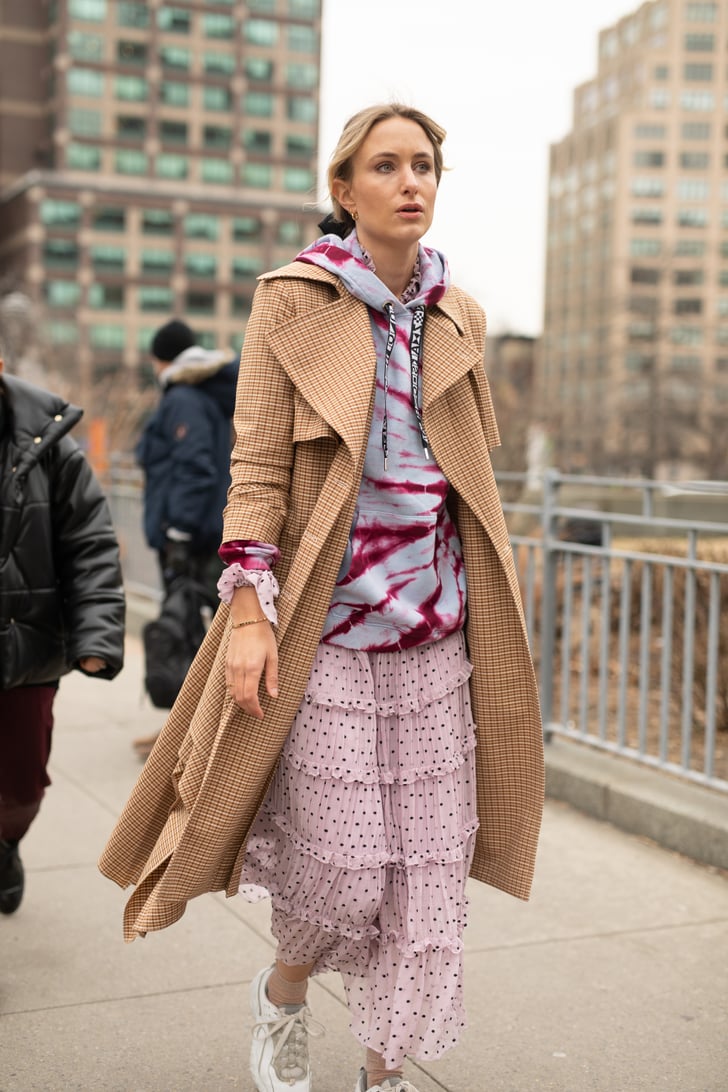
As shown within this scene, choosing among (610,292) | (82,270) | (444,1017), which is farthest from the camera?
(610,292)

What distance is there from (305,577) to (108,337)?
334 ft

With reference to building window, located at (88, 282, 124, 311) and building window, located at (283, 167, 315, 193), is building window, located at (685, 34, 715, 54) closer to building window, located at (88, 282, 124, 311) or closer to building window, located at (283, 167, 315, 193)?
building window, located at (283, 167, 315, 193)

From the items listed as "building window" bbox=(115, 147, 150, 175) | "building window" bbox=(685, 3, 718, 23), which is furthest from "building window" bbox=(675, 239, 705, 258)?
"building window" bbox=(115, 147, 150, 175)

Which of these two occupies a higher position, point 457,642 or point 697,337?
point 697,337

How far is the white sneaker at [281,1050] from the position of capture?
2.99 m

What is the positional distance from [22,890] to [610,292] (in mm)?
115023

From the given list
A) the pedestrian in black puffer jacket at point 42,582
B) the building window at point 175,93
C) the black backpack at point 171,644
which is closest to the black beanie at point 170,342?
the black backpack at point 171,644

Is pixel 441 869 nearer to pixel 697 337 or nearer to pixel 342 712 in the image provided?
pixel 342 712

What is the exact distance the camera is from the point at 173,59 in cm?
10619

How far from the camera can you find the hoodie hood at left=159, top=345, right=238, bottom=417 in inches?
253

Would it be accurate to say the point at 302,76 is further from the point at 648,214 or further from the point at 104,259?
the point at 648,214

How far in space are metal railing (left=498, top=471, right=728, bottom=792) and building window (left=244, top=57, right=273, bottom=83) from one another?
103704 mm

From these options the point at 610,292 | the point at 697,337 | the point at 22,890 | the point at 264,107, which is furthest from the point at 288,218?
the point at 22,890

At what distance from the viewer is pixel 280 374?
279 centimetres
